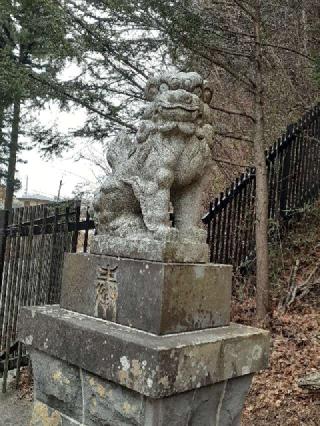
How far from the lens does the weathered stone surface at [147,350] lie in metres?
1.93

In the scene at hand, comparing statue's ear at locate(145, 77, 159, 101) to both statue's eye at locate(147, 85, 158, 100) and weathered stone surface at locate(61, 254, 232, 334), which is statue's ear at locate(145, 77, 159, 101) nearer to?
statue's eye at locate(147, 85, 158, 100)

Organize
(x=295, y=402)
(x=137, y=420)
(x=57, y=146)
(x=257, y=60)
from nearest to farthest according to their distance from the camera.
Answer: (x=137, y=420)
(x=295, y=402)
(x=257, y=60)
(x=57, y=146)

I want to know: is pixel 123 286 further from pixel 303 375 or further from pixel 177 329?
pixel 303 375

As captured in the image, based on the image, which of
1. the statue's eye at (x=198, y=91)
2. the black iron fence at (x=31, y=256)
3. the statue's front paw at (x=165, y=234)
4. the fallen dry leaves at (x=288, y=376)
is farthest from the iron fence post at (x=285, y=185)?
the statue's front paw at (x=165, y=234)

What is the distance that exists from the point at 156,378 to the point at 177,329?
0.33m

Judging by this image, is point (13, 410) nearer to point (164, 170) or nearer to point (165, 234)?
point (165, 234)

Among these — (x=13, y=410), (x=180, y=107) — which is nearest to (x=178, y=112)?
(x=180, y=107)

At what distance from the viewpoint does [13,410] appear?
13.2 feet

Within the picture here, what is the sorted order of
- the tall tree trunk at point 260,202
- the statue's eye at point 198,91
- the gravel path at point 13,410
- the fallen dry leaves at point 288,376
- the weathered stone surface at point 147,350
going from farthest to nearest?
the tall tree trunk at point 260,202, the gravel path at point 13,410, the fallen dry leaves at point 288,376, the statue's eye at point 198,91, the weathered stone surface at point 147,350

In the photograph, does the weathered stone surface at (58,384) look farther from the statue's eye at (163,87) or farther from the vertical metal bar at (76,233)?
the vertical metal bar at (76,233)

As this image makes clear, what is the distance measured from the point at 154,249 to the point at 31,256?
9.19ft

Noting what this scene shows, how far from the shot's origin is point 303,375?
3.72 meters

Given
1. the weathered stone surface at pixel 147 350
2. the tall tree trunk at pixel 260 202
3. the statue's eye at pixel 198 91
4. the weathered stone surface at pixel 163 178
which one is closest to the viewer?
the weathered stone surface at pixel 147 350

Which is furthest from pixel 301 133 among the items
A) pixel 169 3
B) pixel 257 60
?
pixel 169 3
